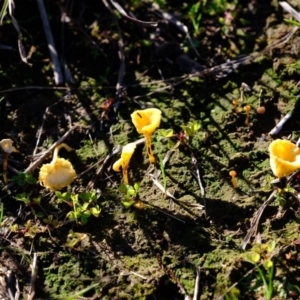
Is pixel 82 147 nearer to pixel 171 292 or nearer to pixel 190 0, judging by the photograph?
pixel 171 292

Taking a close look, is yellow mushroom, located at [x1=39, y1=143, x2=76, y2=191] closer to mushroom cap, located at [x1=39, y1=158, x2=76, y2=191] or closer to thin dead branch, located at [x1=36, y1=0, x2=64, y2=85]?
mushroom cap, located at [x1=39, y1=158, x2=76, y2=191]

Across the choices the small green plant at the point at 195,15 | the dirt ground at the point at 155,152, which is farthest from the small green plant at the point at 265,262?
the small green plant at the point at 195,15

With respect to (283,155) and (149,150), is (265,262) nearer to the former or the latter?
(283,155)

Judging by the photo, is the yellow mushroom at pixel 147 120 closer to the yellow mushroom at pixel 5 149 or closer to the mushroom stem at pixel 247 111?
the mushroom stem at pixel 247 111

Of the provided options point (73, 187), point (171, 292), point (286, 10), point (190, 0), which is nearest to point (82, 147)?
point (73, 187)

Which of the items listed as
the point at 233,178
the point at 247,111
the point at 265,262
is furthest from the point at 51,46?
the point at 265,262

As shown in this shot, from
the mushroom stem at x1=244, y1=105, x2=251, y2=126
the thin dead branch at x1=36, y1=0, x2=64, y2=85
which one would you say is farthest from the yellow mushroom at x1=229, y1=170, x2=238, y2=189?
the thin dead branch at x1=36, y1=0, x2=64, y2=85
